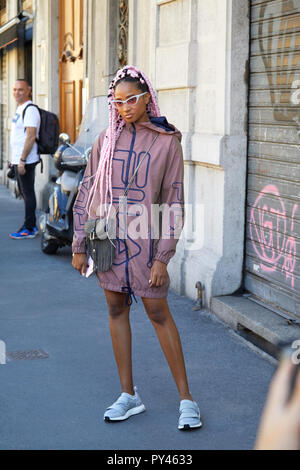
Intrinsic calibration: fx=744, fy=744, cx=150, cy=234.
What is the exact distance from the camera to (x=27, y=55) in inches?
633

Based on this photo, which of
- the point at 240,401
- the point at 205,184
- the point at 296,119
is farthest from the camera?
the point at 205,184

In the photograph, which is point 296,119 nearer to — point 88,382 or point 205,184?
point 205,184

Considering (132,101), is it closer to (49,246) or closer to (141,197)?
(141,197)

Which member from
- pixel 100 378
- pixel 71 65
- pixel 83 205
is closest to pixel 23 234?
pixel 71 65

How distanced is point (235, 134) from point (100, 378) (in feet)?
7.60

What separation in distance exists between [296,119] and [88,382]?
2.19m

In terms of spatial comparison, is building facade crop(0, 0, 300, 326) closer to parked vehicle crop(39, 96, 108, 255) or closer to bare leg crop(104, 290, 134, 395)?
parked vehicle crop(39, 96, 108, 255)

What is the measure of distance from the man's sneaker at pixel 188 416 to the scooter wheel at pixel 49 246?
15.9ft

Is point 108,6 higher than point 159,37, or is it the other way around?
point 108,6

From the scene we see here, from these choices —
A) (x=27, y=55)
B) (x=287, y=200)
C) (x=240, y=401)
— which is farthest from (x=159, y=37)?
(x=27, y=55)

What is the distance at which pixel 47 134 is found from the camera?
31.4 ft

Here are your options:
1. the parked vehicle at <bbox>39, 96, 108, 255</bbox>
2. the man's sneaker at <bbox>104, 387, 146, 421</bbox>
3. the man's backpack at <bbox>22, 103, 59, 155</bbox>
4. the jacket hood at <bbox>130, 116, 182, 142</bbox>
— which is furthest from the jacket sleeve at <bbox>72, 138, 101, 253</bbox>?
the man's backpack at <bbox>22, 103, 59, 155</bbox>

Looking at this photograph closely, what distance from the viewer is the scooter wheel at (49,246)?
827 cm
